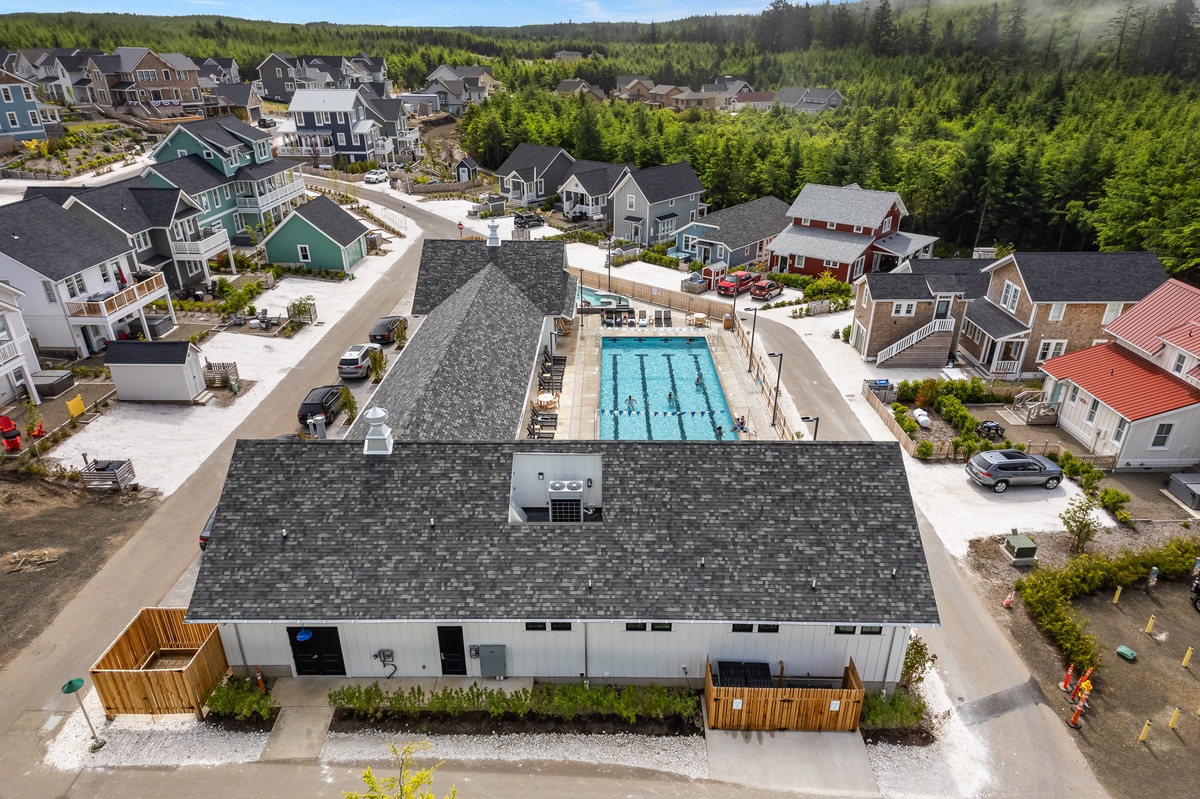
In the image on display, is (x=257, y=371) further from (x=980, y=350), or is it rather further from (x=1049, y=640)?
(x=980, y=350)

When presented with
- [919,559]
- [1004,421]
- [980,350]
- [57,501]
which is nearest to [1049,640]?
[919,559]

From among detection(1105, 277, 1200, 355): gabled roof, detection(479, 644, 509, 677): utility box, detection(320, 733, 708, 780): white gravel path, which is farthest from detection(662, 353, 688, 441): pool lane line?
detection(1105, 277, 1200, 355): gabled roof

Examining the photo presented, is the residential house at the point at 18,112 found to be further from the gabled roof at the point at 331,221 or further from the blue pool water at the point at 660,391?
the blue pool water at the point at 660,391

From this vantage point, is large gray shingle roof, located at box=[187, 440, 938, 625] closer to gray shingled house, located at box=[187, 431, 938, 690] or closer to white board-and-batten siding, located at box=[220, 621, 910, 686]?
gray shingled house, located at box=[187, 431, 938, 690]

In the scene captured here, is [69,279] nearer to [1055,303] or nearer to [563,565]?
[563,565]

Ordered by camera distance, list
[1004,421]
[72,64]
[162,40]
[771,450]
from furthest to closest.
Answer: [162,40] → [72,64] → [1004,421] → [771,450]

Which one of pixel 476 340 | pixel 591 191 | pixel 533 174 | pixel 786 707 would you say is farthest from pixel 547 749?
pixel 533 174
